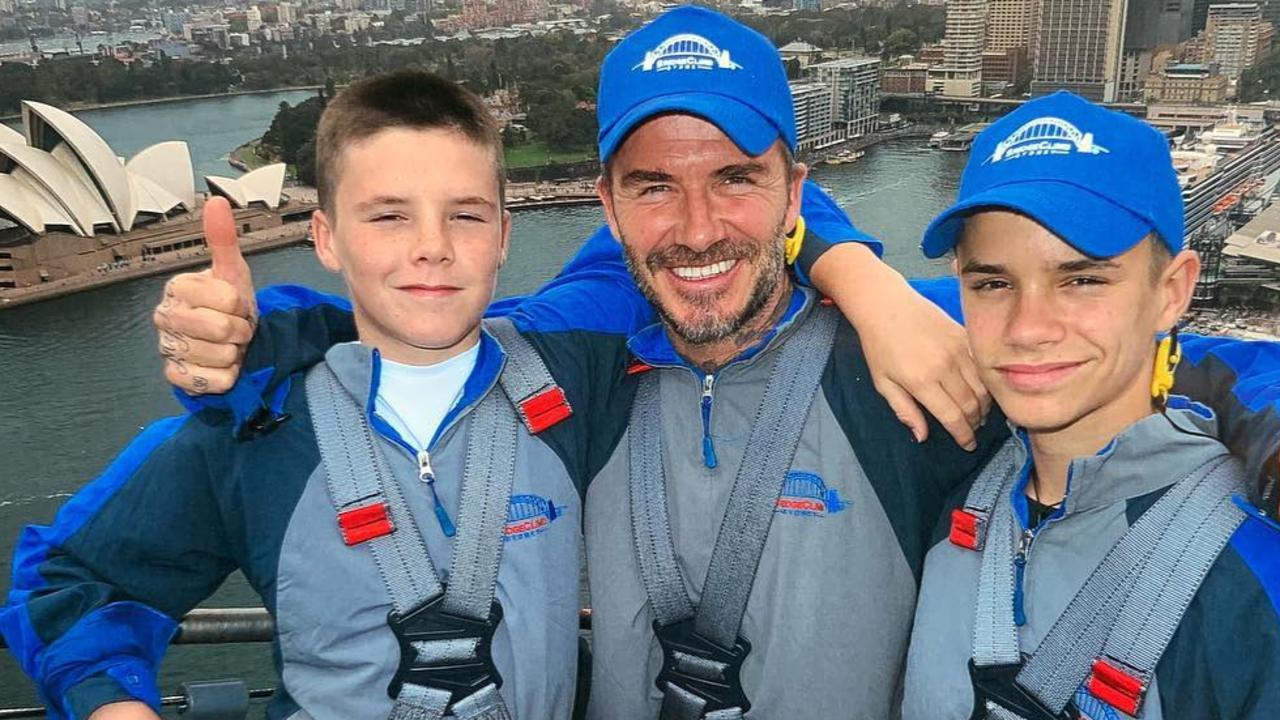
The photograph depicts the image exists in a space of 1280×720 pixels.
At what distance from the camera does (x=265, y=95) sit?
37281 millimetres

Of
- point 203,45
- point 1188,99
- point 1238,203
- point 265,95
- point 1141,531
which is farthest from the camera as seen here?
point 203,45

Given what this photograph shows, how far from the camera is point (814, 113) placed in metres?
25.9

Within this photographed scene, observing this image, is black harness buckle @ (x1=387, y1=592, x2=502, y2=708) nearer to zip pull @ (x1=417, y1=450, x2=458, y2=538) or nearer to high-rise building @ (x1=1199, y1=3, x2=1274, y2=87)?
zip pull @ (x1=417, y1=450, x2=458, y2=538)

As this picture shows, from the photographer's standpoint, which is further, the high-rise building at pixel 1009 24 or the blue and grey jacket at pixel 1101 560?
the high-rise building at pixel 1009 24

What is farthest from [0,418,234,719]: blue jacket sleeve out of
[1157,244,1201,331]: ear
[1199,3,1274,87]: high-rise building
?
[1199,3,1274,87]: high-rise building

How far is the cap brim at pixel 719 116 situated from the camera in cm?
96

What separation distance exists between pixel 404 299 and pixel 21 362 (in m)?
13.3

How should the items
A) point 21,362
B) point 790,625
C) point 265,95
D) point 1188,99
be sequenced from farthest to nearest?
point 265,95, point 1188,99, point 21,362, point 790,625

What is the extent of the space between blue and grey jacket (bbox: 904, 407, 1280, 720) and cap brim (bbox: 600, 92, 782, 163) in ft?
1.17

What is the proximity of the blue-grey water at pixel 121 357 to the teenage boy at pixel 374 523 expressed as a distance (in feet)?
17.1

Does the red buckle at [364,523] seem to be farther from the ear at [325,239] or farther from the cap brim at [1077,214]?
the cap brim at [1077,214]

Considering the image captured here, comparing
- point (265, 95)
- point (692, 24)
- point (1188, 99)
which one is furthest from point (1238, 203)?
point (265, 95)

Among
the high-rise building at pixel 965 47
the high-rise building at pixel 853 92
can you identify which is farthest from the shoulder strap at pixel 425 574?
the high-rise building at pixel 965 47

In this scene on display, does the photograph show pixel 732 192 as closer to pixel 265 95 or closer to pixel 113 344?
pixel 113 344
